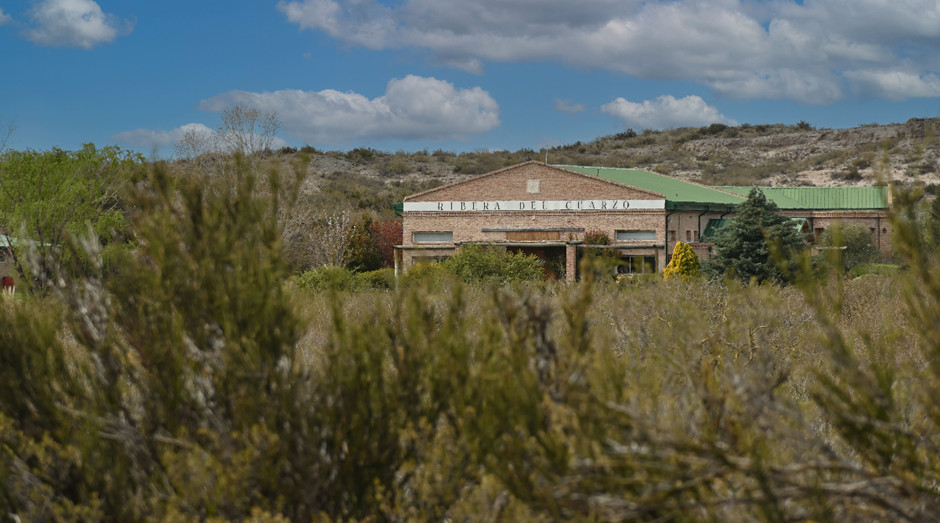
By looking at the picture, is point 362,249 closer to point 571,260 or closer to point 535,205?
point 535,205

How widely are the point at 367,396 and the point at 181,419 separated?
90 centimetres

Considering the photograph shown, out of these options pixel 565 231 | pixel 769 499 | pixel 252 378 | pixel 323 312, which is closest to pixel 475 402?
pixel 252 378

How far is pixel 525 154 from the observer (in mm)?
92625

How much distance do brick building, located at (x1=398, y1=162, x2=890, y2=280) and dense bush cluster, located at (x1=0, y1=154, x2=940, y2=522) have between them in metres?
35.2

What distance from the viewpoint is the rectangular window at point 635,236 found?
39.9 meters

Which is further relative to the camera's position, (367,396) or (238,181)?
(238,181)

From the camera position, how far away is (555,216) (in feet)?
135

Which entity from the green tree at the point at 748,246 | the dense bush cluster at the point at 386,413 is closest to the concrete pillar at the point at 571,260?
the green tree at the point at 748,246

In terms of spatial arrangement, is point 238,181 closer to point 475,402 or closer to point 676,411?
point 475,402

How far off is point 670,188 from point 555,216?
22.4ft

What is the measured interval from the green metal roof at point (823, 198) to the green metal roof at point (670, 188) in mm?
5635

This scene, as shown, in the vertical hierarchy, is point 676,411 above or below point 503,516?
above

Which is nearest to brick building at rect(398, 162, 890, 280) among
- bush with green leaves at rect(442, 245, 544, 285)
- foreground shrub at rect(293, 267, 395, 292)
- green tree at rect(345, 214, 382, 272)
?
green tree at rect(345, 214, 382, 272)

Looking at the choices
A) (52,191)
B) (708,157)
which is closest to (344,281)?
(52,191)
